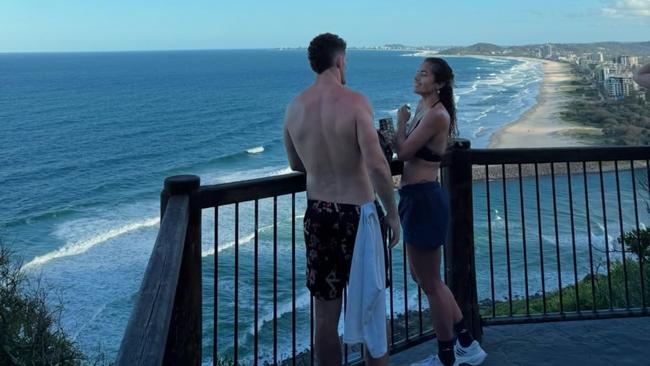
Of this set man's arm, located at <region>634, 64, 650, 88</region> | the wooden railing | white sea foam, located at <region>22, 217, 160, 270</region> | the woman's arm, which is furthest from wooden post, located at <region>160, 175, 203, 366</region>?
white sea foam, located at <region>22, 217, 160, 270</region>

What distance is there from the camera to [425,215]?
9.01 ft

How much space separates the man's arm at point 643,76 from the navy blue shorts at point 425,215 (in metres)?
0.95

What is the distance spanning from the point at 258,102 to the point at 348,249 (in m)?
63.2

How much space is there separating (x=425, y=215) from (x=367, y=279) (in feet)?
1.73

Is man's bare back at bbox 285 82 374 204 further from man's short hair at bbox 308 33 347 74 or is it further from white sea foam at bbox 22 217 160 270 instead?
white sea foam at bbox 22 217 160 270

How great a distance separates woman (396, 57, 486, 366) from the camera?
8.94ft

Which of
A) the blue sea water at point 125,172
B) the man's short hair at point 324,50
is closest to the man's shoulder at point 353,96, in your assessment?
the man's short hair at point 324,50

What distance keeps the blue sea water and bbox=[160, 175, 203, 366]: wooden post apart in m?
8.53

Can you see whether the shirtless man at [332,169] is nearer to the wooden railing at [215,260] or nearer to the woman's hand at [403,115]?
the wooden railing at [215,260]

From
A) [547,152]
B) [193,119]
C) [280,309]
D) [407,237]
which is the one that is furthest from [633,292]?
[193,119]

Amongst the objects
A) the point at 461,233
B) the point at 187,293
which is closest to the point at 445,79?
the point at 461,233

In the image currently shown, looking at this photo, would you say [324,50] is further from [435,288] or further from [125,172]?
[125,172]

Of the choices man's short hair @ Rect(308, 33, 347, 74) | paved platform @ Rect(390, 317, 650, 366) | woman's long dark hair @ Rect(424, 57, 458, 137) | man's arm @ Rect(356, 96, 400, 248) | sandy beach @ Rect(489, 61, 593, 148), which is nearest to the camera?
man's arm @ Rect(356, 96, 400, 248)

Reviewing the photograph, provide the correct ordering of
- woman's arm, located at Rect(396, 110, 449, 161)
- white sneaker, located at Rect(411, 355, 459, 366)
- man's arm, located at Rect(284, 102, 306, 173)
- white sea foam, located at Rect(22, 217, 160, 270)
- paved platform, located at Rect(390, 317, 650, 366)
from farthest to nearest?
white sea foam, located at Rect(22, 217, 160, 270) → paved platform, located at Rect(390, 317, 650, 366) → white sneaker, located at Rect(411, 355, 459, 366) → woman's arm, located at Rect(396, 110, 449, 161) → man's arm, located at Rect(284, 102, 306, 173)
